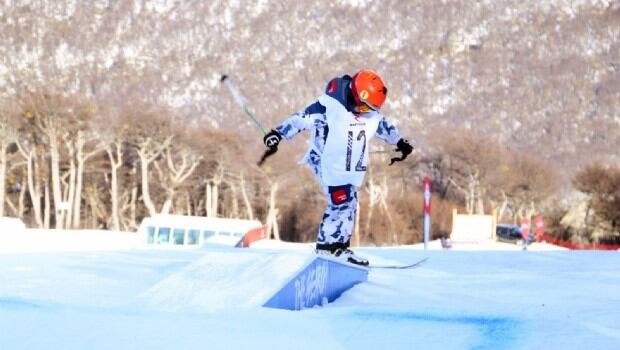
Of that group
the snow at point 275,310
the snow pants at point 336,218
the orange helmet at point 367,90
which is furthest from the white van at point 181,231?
the orange helmet at point 367,90

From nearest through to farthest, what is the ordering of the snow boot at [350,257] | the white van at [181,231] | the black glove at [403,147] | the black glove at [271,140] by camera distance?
the black glove at [271,140] < the snow boot at [350,257] < the black glove at [403,147] < the white van at [181,231]

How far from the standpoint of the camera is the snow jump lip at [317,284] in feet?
14.6

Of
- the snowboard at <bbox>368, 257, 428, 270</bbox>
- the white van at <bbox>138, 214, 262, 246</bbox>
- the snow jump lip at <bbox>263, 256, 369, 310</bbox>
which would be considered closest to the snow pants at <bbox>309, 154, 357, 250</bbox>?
the snowboard at <bbox>368, 257, 428, 270</bbox>

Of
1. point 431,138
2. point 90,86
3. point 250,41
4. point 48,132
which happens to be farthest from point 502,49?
point 48,132

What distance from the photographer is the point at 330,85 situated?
6.54 m

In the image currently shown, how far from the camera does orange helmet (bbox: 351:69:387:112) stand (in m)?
6.35

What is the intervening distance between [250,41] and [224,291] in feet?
521

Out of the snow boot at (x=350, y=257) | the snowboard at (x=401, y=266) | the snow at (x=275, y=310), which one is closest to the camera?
the snow at (x=275, y=310)

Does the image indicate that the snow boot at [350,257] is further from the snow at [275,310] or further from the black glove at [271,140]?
the black glove at [271,140]

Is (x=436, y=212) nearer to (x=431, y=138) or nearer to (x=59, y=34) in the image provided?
(x=431, y=138)

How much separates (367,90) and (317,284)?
5.66 ft

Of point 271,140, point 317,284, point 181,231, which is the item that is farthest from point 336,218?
point 181,231

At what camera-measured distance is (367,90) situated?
636cm

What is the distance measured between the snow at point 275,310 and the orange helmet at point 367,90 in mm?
1197
